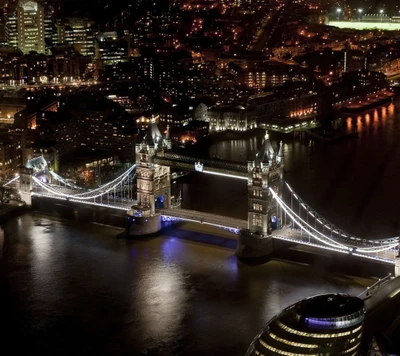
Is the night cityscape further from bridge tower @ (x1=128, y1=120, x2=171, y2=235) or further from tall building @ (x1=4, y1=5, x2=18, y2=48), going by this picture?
tall building @ (x1=4, y1=5, x2=18, y2=48)

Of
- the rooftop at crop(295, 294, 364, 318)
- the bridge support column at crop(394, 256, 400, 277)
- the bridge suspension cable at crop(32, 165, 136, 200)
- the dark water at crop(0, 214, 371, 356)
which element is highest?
the rooftop at crop(295, 294, 364, 318)

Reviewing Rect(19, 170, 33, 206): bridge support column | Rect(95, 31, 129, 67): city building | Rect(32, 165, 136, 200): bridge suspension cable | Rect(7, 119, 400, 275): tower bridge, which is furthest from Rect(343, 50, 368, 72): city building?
Rect(19, 170, 33, 206): bridge support column

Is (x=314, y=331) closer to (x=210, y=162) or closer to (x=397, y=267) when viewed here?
(x=397, y=267)

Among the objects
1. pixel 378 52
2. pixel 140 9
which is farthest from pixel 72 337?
pixel 140 9

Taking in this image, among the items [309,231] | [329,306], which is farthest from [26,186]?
[329,306]

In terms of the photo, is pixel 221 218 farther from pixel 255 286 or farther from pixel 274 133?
pixel 274 133

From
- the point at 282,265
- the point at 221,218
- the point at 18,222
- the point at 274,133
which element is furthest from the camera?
the point at 274,133
